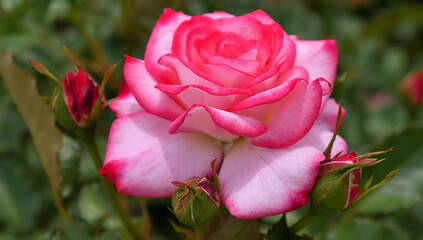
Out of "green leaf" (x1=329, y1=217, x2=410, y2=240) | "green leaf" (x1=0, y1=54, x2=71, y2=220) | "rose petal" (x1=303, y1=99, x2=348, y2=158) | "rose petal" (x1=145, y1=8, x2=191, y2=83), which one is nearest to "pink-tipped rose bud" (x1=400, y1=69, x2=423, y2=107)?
"green leaf" (x1=329, y1=217, x2=410, y2=240)

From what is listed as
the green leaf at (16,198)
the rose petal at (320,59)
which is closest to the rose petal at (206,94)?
the rose petal at (320,59)

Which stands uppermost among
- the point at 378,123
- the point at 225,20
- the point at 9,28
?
the point at 225,20

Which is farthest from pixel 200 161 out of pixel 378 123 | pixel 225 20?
pixel 378 123

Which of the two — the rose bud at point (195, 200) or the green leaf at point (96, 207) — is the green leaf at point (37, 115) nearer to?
the green leaf at point (96, 207)

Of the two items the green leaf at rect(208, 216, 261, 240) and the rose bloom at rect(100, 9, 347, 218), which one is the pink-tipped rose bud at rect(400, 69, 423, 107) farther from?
the green leaf at rect(208, 216, 261, 240)

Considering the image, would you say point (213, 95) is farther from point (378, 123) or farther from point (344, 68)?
point (344, 68)

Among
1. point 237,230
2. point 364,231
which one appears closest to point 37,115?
point 237,230
